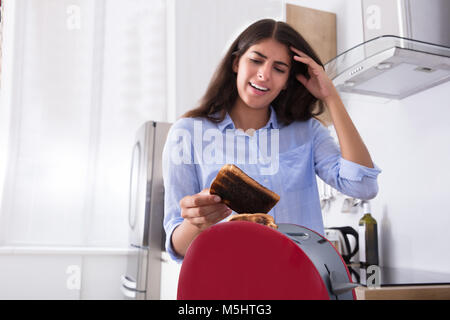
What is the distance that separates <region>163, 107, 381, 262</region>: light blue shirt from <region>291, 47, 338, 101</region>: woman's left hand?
0.09 m

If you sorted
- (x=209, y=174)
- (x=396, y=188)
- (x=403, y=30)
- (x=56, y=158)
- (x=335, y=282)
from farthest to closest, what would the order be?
(x=56, y=158) → (x=396, y=188) → (x=403, y=30) → (x=209, y=174) → (x=335, y=282)

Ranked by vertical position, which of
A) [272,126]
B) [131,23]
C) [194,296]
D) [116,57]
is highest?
[131,23]

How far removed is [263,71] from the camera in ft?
2.74

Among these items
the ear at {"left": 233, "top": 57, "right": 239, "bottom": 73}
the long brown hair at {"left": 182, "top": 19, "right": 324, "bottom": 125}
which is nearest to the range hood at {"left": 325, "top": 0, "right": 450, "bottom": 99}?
the long brown hair at {"left": 182, "top": 19, "right": 324, "bottom": 125}

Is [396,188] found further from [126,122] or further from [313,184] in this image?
[126,122]

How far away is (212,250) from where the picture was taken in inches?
18.2

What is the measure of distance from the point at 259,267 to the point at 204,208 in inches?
8.7

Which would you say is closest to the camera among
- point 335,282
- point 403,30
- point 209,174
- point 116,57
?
point 335,282

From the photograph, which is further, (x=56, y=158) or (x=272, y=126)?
(x=56, y=158)

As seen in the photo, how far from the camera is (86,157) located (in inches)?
96.8

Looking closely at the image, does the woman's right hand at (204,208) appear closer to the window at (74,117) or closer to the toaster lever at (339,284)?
the toaster lever at (339,284)

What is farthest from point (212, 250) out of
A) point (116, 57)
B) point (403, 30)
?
point (116, 57)

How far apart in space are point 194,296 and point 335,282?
0.17m

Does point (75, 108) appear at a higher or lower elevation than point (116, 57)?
lower
